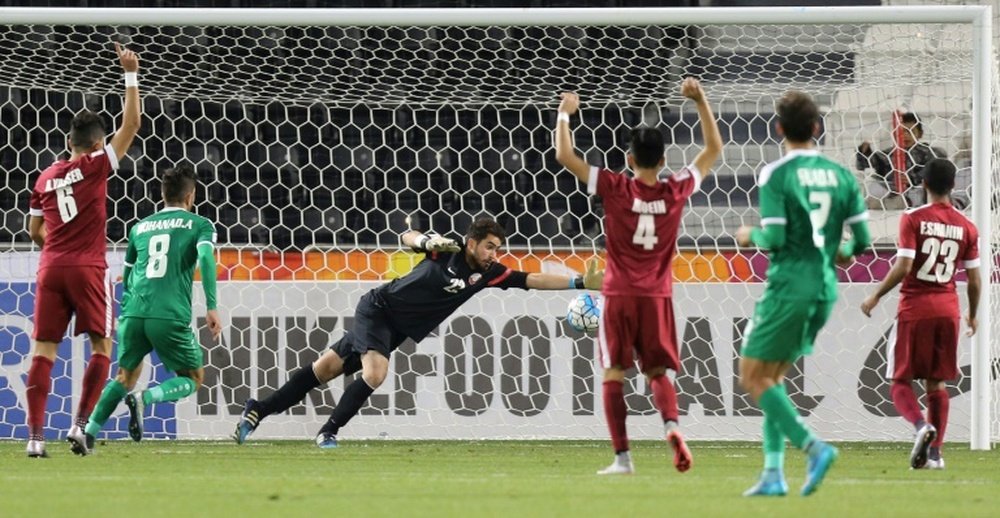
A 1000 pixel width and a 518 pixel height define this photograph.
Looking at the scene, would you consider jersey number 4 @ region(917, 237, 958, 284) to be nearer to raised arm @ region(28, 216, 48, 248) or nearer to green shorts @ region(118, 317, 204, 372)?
green shorts @ region(118, 317, 204, 372)

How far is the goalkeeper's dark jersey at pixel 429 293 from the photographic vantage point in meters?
9.30

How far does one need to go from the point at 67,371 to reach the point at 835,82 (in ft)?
18.4

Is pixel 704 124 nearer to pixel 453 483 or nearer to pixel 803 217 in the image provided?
pixel 803 217

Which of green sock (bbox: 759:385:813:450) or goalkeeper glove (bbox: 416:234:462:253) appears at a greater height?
goalkeeper glove (bbox: 416:234:462:253)

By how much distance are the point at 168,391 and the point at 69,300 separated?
80 centimetres

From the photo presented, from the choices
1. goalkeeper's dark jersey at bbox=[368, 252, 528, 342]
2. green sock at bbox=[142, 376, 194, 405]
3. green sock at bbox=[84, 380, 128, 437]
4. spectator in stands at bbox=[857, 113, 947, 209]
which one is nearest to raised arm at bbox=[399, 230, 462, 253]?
goalkeeper's dark jersey at bbox=[368, 252, 528, 342]

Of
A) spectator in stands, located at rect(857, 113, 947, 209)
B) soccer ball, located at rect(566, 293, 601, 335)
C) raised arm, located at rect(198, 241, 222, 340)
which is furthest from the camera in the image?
spectator in stands, located at rect(857, 113, 947, 209)

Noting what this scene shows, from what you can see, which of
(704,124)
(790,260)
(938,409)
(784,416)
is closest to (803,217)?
(790,260)

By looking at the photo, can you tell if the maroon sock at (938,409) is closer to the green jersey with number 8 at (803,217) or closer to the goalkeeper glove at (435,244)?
the green jersey with number 8 at (803,217)

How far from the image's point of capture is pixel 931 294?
7891 millimetres

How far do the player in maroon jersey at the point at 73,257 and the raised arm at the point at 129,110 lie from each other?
0.06 m

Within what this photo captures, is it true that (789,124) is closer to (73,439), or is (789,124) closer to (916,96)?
(73,439)

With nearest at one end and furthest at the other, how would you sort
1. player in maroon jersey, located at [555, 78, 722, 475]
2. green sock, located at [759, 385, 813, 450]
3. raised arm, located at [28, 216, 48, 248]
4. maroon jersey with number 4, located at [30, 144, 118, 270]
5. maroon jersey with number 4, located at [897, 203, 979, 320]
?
green sock, located at [759, 385, 813, 450] < player in maroon jersey, located at [555, 78, 722, 475] < maroon jersey with number 4, located at [897, 203, 979, 320] < maroon jersey with number 4, located at [30, 144, 118, 270] < raised arm, located at [28, 216, 48, 248]

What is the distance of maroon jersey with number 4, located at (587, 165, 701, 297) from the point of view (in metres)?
6.71
